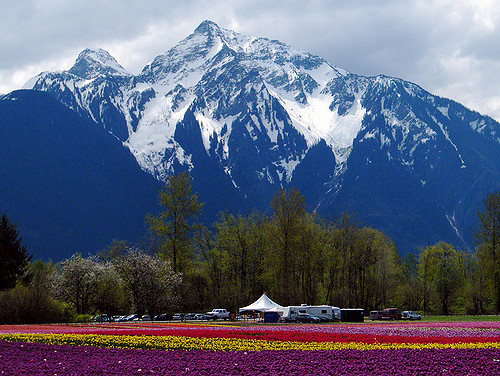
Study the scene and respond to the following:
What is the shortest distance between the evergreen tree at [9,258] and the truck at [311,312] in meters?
33.8

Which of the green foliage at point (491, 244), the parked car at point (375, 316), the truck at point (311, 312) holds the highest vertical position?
the green foliage at point (491, 244)

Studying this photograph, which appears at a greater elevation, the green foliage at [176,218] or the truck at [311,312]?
the green foliage at [176,218]

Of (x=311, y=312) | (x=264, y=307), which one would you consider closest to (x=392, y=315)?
(x=311, y=312)

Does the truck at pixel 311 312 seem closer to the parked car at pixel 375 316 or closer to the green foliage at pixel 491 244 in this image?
the parked car at pixel 375 316

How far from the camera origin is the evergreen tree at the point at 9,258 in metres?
63.6

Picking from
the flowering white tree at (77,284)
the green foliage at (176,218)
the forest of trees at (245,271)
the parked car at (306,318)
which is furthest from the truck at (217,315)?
the flowering white tree at (77,284)

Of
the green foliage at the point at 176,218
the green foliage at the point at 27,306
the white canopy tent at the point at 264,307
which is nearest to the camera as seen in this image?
the green foliage at the point at 27,306

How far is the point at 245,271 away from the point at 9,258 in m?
36.9

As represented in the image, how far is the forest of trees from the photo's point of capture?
6300 centimetres

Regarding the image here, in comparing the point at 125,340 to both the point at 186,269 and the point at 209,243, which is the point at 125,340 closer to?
the point at 186,269

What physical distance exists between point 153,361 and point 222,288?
225 ft

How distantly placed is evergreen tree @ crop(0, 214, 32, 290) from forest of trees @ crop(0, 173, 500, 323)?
14cm

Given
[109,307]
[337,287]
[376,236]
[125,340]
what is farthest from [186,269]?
[125,340]

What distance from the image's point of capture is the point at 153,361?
17.1m
